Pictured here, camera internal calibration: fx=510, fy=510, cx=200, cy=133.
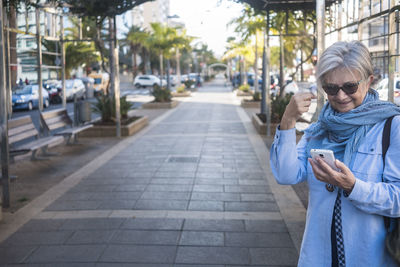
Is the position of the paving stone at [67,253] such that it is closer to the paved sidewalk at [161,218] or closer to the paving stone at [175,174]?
the paved sidewalk at [161,218]

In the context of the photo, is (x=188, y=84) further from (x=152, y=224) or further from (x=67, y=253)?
(x=67, y=253)

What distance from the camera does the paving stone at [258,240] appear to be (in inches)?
186

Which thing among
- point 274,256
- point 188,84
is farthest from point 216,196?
point 188,84

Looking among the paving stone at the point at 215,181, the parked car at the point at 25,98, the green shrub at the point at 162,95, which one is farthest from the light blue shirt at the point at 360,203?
the parked car at the point at 25,98

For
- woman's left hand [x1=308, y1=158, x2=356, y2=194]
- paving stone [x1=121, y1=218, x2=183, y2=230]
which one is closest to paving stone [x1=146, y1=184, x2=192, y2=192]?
paving stone [x1=121, y1=218, x2=183, y2=230]

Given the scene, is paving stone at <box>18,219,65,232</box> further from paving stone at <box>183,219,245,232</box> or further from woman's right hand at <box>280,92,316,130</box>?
woman's right hand at <box>280,92,316,130</box>

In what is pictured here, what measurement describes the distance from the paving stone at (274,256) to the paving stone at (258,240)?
0.34 feet

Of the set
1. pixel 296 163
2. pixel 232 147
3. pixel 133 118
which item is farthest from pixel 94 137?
pixel 296 163

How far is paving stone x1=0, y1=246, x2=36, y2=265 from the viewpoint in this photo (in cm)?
440

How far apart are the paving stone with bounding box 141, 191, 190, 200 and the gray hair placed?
4.56 meters

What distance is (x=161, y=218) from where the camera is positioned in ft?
18.4

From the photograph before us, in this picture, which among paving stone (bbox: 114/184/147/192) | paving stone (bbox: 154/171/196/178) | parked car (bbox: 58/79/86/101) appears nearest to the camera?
paving stone (bbox: 114/184/147/192)

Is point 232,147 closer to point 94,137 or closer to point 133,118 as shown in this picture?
point 94,137

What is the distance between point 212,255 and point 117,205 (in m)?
2.06
